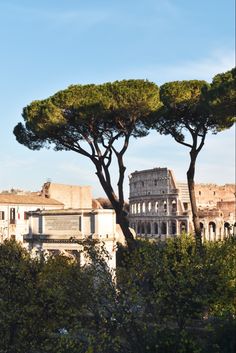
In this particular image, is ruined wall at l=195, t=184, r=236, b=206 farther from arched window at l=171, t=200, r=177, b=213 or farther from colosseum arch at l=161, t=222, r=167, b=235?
colosseum arch at l=161, t=222, r=167, b=235

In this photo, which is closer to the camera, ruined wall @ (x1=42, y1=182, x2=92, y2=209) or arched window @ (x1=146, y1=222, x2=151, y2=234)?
ruined wall @ (x1=42, y1=182, x2=92, y2=209)

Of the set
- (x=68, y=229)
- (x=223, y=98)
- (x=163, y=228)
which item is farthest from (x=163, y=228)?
(x=223, y=98)

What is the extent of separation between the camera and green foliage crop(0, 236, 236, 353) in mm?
10523

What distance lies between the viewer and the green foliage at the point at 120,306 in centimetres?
1052

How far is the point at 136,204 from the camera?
6369 centimetres

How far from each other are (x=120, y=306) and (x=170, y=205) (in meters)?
47.7

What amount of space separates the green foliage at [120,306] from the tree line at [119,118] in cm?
504

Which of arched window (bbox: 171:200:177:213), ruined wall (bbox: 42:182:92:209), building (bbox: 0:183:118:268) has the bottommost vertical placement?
building (bbox: 0:183:118:268)

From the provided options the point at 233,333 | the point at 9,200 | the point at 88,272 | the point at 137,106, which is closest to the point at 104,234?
the point at 137,106

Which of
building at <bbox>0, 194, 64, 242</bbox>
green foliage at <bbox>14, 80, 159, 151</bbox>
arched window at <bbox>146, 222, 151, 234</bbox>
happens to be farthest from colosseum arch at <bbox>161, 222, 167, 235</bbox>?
green foliage at <bbox>14, 80, 159, 151</bbox>

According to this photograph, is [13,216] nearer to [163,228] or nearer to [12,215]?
[12,215]

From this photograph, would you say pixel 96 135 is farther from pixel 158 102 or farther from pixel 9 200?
pixel 9 200

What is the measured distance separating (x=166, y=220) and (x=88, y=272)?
46554mm

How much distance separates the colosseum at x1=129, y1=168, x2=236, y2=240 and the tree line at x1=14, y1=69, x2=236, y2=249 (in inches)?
1365
